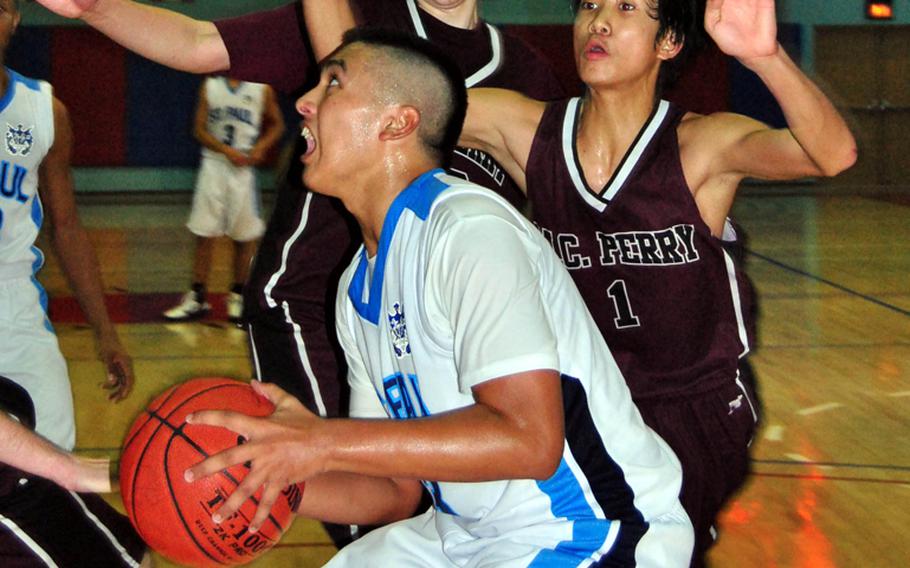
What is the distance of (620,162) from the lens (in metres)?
3.20

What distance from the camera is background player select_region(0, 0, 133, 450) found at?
3.64m

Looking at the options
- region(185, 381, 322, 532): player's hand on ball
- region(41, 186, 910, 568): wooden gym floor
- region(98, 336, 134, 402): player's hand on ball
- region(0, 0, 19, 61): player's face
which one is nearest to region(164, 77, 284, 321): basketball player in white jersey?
region(41, 186, 910, 568): wooden gym floor

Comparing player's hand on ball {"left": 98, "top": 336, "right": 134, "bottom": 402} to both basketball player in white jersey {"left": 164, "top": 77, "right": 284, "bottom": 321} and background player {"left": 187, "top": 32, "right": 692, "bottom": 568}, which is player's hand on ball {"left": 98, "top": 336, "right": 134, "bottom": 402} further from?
basketball player in white jersey {"left": 164, "top": 77, "right": 284, "bottom": 321}

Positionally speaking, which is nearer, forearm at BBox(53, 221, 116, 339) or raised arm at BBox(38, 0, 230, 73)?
raised arm at BBox(38, 0, 230, 73)

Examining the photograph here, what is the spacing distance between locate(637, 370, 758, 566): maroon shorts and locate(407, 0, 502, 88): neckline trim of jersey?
3.62 ft

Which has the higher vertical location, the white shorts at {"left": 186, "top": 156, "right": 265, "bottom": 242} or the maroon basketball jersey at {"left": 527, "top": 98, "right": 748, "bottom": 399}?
the maroon basketball jersey at {"left": 527, "top": 98, "right": 748, "bottom": 399}

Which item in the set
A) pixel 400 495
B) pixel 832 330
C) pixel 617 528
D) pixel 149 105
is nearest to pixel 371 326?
pixel 400 495

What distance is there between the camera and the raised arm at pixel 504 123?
3.32 m

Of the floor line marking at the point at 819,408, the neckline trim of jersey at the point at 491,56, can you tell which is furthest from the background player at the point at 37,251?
the floor line marking at the point at 819,408

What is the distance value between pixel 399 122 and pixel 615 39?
0.83m

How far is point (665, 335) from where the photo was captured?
310cm

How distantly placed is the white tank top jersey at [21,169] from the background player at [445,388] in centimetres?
137

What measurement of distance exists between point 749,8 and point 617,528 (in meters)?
1.15

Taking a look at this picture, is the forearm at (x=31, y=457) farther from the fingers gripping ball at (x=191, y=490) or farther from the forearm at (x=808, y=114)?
the forearm at (x=808, y=114)
